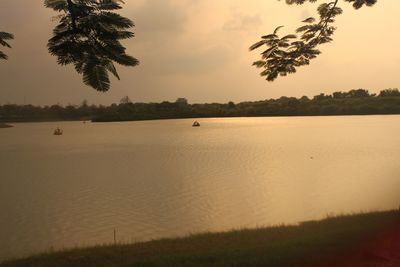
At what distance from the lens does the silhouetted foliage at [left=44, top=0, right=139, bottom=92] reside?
3.39m

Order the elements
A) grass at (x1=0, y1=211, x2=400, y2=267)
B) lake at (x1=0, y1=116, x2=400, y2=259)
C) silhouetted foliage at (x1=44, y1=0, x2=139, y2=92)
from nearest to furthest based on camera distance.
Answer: silhouetted foliage at (x1=44, y1=0, x2=139, y2=92) → grass at (x1=0, y1=211, x2=400, y2=267) → lake at (x1=0, y1=116, x2=400, y2=259)

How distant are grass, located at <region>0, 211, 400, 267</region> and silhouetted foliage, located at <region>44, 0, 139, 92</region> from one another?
11.9 feet

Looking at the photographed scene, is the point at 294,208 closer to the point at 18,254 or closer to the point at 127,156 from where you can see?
the point at 18,254

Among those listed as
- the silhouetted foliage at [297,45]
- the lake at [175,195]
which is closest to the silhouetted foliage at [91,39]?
the silhouetted foliage at [297,45]

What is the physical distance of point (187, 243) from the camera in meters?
10.0

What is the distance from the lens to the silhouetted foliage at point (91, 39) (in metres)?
3.39

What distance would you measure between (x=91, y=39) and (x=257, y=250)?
185 inches

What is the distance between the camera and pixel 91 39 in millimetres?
3604

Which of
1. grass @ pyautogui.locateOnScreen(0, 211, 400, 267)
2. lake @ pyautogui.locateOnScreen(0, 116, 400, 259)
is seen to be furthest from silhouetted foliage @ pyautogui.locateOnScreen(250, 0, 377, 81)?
lake @ pyautogui.locateOnScreen(0, 116, 400, 259)

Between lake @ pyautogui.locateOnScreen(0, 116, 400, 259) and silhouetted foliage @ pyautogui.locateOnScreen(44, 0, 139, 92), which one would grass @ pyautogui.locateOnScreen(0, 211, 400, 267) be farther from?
silhouetted foliage @ pyautogui.locateOnScreen(44, 0, 139, 92)

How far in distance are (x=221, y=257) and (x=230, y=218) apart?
8.90 meters

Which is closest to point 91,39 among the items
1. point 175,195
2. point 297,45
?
point 297,45

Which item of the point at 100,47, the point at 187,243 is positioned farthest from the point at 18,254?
the point at 100,47

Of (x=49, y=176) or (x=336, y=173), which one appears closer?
(x=336, y=173)
